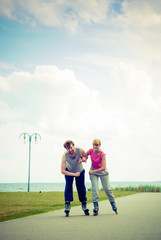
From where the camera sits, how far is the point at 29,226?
6305 millimetres

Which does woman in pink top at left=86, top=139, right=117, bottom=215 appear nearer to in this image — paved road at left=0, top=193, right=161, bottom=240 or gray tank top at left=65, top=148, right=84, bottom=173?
gray tank top at left=65, top=148, right=84, bottom=173

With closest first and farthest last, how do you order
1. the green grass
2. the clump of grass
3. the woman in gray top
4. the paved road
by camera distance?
the paved road
the woman in gray top
the green grass
the clump of grass

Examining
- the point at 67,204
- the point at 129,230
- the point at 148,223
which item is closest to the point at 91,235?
the point at 129,230

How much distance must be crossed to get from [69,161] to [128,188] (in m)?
23.4

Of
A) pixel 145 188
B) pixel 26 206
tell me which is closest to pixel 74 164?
pixel 26 206

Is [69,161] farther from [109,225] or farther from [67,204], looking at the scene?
[109,225]

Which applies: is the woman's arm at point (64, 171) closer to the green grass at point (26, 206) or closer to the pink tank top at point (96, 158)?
the pink tank top at point (96, 158)

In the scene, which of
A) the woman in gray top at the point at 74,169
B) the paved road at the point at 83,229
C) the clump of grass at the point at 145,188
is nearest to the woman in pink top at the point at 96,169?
the woman in gray top at the point at 74,169

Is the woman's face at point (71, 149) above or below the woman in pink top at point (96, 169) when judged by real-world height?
above

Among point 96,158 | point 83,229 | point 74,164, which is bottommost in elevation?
point 83,229

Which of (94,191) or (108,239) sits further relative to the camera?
(94,191)

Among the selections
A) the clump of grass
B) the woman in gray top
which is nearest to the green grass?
the woman in gray top

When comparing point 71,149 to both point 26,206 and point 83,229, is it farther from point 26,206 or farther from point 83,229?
point 26,206

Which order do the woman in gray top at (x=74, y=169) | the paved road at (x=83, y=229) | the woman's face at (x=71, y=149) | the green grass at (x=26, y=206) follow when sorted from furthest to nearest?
1. the green grass at (x=26, y=206)
2. the woman in gray top at (x=74, y=169)
3. the woman's face at (x=71, y=149)
4. the paved road at (x=83, y=229)
